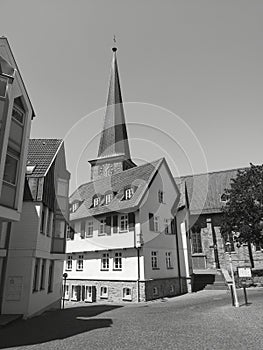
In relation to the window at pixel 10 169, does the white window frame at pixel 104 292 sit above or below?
below

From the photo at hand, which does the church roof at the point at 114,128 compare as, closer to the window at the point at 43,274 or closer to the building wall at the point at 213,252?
the building wall at the point at 213,252

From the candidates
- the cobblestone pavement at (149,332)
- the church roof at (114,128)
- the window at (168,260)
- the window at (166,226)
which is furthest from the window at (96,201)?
the church roof at (114,128)

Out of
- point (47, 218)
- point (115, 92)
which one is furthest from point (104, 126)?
point (47, 218)

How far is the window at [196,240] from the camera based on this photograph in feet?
121

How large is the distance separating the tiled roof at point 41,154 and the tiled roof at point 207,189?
70.7 ft

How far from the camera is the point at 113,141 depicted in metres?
48.5

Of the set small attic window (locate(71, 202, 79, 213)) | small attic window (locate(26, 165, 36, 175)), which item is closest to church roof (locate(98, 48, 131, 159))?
small attic window (locate(71, 202, 79, 213))

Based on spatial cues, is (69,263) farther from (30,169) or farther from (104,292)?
(30,169)

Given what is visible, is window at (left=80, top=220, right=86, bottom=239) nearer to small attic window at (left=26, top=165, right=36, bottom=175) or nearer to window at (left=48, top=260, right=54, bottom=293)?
window at (left=48, top=260, right=54, bottom=293)

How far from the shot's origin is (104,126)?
50438mm

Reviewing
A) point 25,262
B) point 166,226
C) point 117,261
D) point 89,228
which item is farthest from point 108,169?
point 25,262

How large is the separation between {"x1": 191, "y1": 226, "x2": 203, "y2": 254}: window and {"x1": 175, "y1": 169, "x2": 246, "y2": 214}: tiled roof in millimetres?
2642

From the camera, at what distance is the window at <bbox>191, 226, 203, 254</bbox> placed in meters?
37.0

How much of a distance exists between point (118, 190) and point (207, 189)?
20.6m
